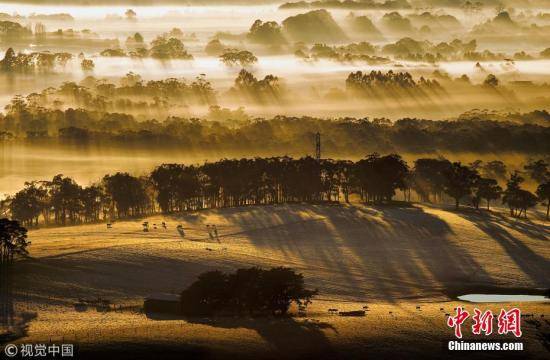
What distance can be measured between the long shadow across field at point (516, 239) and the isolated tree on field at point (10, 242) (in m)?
60.8

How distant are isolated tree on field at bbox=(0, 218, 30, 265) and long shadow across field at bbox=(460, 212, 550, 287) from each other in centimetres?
6081

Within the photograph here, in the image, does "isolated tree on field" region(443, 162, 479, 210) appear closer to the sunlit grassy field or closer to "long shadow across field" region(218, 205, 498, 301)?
the sunlit grassy field

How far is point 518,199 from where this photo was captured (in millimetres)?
188125

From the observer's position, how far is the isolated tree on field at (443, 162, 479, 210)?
7564 inches

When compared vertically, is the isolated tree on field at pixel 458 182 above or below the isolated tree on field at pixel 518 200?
above

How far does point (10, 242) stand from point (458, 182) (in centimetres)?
8224

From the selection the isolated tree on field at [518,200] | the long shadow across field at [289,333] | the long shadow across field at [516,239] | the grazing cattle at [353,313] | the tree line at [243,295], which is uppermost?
the isolated tree on field at [518,200]

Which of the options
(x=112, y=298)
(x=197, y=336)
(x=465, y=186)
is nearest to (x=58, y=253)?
(x=112, y=298)

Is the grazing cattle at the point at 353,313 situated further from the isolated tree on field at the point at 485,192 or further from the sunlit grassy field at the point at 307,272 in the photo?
the isolated tree on field at the point at 485,192

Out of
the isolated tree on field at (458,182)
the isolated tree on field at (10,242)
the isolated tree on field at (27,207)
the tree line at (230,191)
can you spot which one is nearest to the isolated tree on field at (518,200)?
the tree line at (230,191)

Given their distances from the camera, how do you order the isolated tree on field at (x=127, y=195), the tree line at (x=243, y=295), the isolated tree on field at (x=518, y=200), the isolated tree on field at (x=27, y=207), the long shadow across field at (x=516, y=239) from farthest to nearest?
the isolated tree on field at (x=127, y=195) < the isolated tree on field at (x=27, y=207) < the isolated tree on field at (x=518, y=200) < the long shadow across field at (x=516, y=239) < the tree line at (x=243, y=295)

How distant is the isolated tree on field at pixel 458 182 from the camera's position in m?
192

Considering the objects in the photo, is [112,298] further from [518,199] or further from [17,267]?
[518,199]

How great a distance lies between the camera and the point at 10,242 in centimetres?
13850
